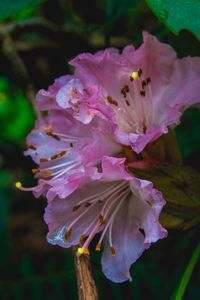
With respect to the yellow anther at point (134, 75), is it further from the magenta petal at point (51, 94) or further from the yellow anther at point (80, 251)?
the yellow anther at point (80, 251)

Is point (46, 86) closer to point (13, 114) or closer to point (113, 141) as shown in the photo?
point (113, 141)

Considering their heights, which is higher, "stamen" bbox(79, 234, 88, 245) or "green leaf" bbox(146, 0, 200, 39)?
"green leaf" bbox(146, 0, 200, 39)

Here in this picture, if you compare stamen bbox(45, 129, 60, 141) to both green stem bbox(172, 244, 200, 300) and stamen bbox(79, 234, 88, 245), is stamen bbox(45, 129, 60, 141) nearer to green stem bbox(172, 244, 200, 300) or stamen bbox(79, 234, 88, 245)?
stamen bbox(79, 234, 88, 245)

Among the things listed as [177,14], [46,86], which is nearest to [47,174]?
[177,14]

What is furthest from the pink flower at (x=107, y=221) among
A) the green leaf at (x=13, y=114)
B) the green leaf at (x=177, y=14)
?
the green leaf at (x=13, y=114)

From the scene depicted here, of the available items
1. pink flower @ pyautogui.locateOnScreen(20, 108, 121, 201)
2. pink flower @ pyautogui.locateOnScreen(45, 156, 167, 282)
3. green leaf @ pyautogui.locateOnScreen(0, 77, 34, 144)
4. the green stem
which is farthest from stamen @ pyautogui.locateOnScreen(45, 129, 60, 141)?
green leaf @ pyautogui.locateOnScreen(0, 77, 34, 144)

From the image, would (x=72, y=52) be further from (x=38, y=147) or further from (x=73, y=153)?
(x=73, y=153)
